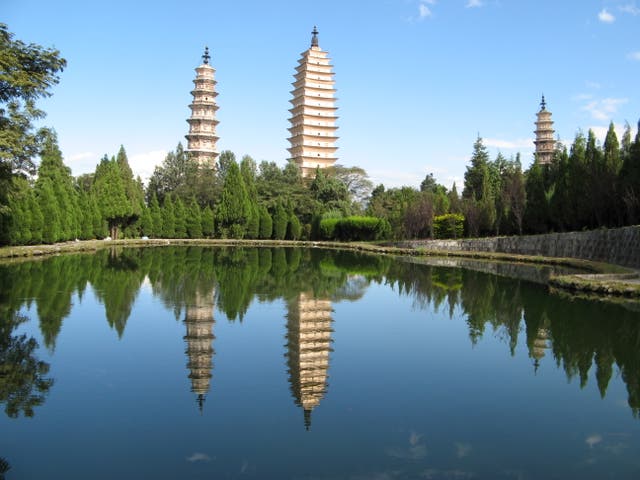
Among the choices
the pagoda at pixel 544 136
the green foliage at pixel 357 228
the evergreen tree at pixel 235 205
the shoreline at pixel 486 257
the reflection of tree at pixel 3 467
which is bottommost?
the reflection of tree at pixel 3 467

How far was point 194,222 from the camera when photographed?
46656 millimetres

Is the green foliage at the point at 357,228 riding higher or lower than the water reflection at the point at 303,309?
higher

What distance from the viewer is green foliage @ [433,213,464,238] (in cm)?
3384

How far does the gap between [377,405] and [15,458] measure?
112 inches

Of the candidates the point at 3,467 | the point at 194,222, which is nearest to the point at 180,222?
the point at 194,222

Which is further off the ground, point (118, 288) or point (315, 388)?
point (118, 288)

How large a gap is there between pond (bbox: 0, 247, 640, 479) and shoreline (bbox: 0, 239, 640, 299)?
1.44 metres

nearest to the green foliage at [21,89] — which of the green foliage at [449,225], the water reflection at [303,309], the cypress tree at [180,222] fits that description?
the water reflection at [303,309]

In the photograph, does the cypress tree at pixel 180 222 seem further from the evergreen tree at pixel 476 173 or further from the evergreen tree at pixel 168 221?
the evergreen tree at pixel 476 173

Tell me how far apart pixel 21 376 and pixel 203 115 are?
6058 centimetres

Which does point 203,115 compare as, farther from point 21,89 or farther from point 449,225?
point 21,89

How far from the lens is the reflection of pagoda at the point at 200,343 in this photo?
20.8ft

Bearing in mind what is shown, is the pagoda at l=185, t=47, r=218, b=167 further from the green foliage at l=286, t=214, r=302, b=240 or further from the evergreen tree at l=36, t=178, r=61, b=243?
the evergreen tree at l=36, t=178, r=61, b=243

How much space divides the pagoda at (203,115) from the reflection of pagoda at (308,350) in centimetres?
5472
